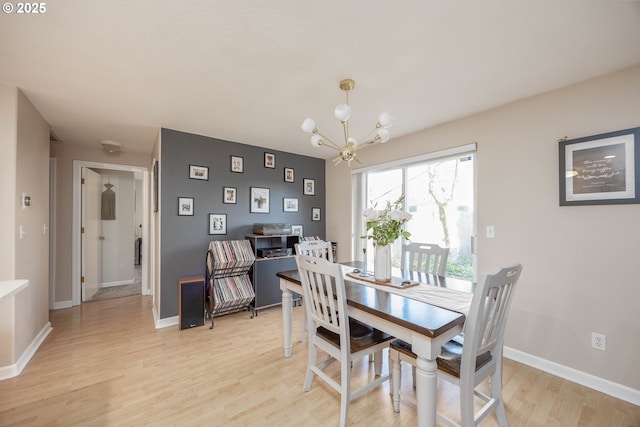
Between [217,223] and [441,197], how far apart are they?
9.65 feet

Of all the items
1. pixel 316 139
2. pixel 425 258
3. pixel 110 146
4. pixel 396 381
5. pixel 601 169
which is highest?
pixel 110 146

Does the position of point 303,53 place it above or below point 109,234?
above

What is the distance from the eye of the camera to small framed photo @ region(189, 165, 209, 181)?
3.33m

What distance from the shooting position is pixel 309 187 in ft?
14.7

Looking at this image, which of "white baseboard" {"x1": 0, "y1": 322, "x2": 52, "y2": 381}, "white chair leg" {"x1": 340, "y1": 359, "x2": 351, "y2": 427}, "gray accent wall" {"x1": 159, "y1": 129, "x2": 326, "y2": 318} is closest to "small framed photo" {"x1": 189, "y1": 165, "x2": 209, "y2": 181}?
"gray accent wall" {"x1": 159, "y1": 129, "x2": 326, "y2": 318}

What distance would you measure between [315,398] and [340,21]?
245 cm

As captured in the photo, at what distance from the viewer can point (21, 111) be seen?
2.21m

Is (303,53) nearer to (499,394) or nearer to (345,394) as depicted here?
(345,394)

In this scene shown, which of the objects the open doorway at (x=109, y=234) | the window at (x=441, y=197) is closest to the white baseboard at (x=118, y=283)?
the open doorway at (x=109, y=234)

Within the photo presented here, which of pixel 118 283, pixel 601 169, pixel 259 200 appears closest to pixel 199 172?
pixel 259 200

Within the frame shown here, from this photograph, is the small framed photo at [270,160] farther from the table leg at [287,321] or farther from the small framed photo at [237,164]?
the table leg at [287,321]

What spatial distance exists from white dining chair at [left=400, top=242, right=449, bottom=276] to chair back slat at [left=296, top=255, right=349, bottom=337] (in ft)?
3.70

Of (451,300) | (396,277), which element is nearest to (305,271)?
(396,277)

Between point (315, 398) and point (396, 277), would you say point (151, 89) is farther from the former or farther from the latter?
point (315, 398)
